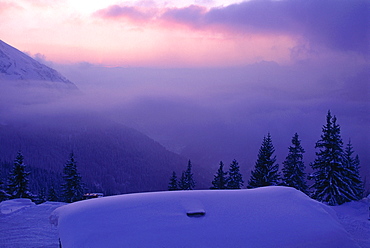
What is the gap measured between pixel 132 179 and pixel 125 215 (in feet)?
488

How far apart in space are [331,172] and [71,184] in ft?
73.4

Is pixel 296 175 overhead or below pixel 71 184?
overhead

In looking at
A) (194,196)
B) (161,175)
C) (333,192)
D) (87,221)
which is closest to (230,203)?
(194,196)

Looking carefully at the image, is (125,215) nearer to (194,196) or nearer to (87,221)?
(87,221)

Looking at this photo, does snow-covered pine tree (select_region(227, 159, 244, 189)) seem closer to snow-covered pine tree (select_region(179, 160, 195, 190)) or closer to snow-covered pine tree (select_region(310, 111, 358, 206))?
snow-covered pine tree (select_region(179, 160, 195, 190))

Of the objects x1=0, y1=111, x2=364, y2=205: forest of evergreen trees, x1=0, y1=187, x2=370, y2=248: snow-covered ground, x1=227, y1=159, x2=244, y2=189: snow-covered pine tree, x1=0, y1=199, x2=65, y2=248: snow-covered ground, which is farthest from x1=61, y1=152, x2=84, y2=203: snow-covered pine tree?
x1=0, y1=187, x2=370, y2=248: snow-covered ground

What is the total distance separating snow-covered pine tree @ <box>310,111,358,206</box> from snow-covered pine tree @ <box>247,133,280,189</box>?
→ 12.4 ft

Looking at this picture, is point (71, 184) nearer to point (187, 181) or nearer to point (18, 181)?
point (18, 181)

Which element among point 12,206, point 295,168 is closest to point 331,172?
point 295,168

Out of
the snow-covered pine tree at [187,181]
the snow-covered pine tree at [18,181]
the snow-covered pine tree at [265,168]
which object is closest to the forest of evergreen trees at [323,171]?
the snow-covered pine tree at [265,168]

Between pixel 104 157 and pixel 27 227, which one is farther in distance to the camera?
pixel 104 157

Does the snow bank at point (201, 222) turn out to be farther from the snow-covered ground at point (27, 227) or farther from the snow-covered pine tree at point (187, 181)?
the snow-covered pine tree at point (187, 181)

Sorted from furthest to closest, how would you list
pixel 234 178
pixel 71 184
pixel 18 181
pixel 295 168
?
pixel 71 184
pixel 18 181
pixel 234 178
pixel 295 168

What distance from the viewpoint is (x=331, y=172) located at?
2111cm
